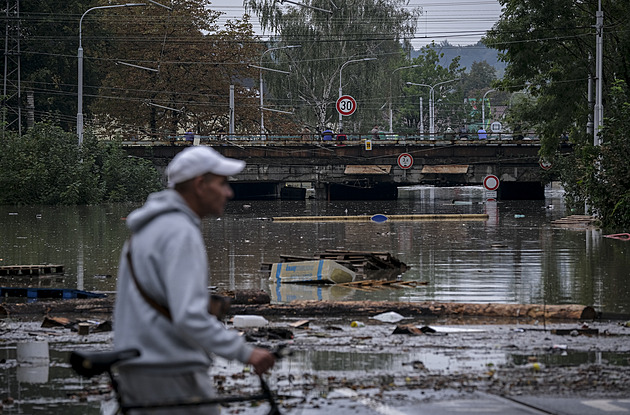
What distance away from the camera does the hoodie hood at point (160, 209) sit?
4094mm

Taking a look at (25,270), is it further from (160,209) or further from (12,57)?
(12,57)

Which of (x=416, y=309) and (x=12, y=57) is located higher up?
(x=12, y=57)

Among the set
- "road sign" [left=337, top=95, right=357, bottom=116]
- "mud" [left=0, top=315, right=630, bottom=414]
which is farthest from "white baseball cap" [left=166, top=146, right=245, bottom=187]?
"road sign" [left=337, top=95, right=357, bottom=116]

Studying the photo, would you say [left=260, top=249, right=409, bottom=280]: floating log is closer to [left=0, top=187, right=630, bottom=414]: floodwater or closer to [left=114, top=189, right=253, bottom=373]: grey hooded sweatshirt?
[left=0, top=187, right=630, bottom=414]: floodwater

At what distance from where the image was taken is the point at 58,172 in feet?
165

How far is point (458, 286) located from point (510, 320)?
3619 mm

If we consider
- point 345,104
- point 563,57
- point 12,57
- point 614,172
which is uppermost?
point 12,57

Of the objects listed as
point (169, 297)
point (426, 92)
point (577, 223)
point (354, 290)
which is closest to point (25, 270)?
point (354, 290)

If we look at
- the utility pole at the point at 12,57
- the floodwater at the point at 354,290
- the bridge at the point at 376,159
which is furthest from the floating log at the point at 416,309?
the utility pole at the point at 12,57

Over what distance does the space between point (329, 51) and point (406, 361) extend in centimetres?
6928

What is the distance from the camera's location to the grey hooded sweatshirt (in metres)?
3.97

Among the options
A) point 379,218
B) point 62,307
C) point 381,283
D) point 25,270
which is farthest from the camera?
point 379,218

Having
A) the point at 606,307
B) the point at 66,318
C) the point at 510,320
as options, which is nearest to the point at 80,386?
the point at 66,318

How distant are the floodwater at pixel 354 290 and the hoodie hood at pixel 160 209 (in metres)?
3.13
